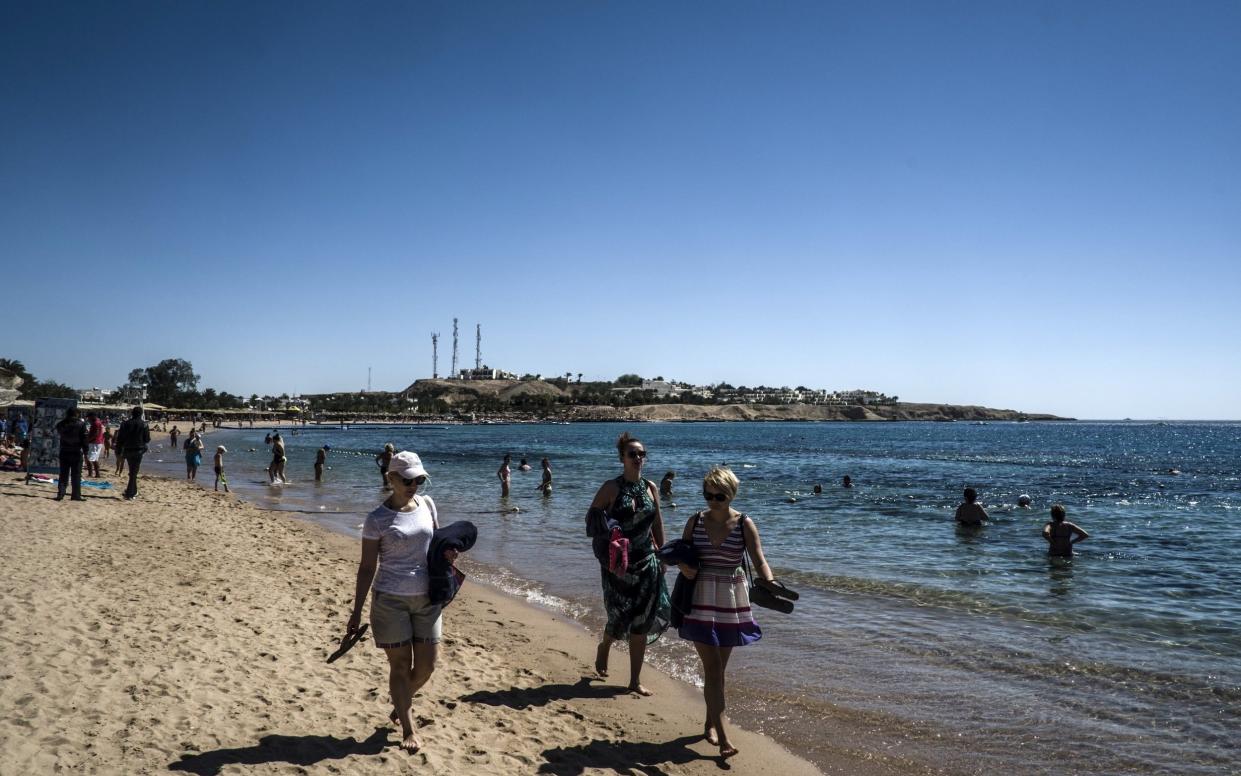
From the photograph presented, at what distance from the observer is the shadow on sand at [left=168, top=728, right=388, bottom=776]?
3.84m

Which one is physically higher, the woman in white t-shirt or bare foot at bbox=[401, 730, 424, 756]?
the woman in white t-shirt

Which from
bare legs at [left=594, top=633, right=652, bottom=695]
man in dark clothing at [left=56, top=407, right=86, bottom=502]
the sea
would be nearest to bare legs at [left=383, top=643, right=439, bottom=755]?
bare legs at [left=594, top=633, right=652, bottom=695]

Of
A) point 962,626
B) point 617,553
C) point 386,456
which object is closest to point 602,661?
point 617,553

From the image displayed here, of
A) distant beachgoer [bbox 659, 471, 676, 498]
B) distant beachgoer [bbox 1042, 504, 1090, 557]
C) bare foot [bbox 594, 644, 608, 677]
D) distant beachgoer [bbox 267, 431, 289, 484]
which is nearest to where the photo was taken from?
bare foot [bbox 594, 644, 608, 677]

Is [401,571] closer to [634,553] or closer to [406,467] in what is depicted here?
[406,467]

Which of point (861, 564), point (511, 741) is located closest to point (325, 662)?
point (511, 741)

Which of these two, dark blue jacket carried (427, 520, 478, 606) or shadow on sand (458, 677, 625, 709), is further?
shadow on sand (458, 677, 625, 709)

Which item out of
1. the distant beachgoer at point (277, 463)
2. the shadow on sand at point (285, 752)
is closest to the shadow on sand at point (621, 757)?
the shadow on sand at point (285, 752)

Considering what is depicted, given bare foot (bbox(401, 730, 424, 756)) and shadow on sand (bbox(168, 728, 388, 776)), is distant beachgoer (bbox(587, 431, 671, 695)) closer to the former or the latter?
bare foot (bbox(401, 730, 424, 756))

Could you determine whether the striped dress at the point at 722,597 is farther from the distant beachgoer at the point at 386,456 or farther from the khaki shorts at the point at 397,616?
the distant beachgoer at the point at 386,456

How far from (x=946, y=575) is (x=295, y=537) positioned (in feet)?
37.0

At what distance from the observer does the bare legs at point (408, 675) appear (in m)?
4.20

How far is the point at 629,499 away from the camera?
206 inches

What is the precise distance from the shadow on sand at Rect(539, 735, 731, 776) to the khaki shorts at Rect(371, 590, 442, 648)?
3.98ft
